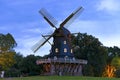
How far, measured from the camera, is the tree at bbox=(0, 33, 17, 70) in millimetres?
88062

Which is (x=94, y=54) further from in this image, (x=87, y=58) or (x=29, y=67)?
(x=29, y=67)

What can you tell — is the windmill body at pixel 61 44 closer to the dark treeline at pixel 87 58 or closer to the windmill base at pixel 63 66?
the windmill base at pixel 63 66

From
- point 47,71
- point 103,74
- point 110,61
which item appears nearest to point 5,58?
point 47,71

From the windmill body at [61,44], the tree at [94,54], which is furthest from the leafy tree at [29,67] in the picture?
the windmill body at [61,44]

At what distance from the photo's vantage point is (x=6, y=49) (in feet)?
290

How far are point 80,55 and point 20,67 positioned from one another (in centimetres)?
1879

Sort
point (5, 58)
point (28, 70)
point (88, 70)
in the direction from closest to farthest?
point (5, 58), point (88, 70), point (28, 70)

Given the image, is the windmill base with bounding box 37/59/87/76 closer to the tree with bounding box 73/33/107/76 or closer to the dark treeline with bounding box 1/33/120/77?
the dark treeline with bounding box 1/33/120/77

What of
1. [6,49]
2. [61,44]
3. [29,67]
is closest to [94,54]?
[29,67]

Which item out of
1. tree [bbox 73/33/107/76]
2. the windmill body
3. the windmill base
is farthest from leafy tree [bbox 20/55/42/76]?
the windmill body

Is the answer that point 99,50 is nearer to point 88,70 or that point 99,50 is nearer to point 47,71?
point 88,70

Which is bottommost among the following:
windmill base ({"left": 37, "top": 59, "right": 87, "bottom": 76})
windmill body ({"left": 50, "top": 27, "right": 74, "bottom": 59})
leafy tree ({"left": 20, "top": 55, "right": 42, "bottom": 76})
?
windmill base ({"left": 37, "top": 59, "right": 87, "bottom": 76})

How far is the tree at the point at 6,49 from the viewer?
88062 millimetres

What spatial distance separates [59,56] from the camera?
298 ft
